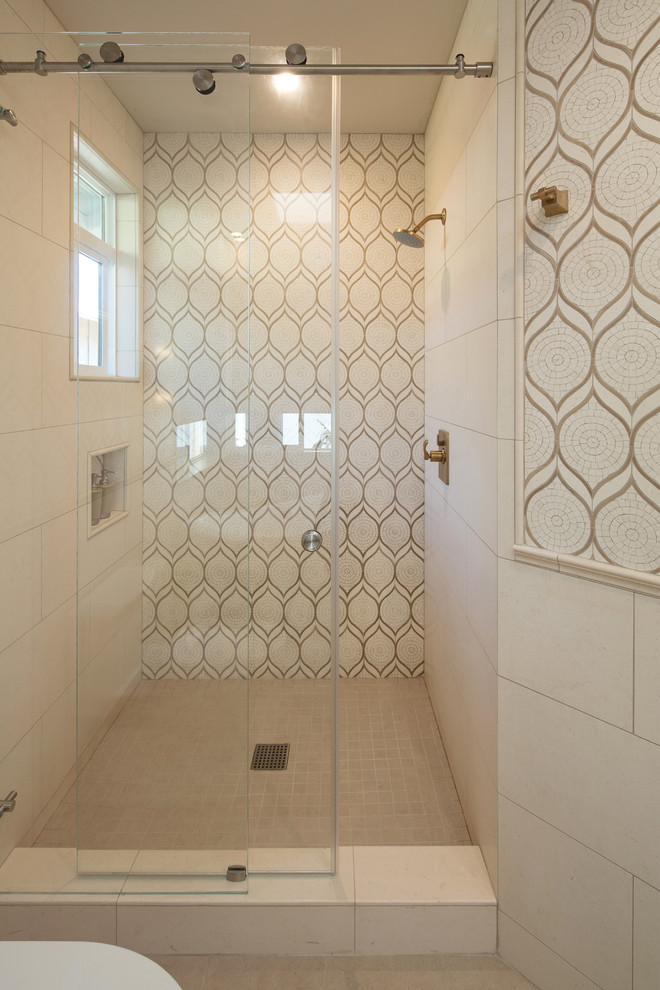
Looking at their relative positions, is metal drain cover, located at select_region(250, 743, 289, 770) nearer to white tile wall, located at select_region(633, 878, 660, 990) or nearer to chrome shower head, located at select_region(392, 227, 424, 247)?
white tile wall, located at select_region(633, 878, 660, 990)

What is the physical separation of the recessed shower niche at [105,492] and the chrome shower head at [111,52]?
0.92 meters

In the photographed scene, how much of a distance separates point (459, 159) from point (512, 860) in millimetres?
2040

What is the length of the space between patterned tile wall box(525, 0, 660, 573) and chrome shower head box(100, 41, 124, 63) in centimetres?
93

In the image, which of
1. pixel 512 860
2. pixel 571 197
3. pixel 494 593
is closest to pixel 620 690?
pixel 494 593

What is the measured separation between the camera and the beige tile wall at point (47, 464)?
158 cm

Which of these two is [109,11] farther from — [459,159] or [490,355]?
[490,355]

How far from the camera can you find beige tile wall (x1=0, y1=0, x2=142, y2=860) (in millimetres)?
1583

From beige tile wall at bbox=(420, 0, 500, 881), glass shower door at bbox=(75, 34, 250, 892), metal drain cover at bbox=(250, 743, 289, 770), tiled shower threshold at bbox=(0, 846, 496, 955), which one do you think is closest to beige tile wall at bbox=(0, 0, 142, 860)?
glass shower door at bbox=(75, 34, 250, 892)

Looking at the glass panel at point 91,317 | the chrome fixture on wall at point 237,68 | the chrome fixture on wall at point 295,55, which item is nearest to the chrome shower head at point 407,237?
the chrome fixture on wall at point 237,68

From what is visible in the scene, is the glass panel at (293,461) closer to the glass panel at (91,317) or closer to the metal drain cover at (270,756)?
the metal drain cover at (270,756)

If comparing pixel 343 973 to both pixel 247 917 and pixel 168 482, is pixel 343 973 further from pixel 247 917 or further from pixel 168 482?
pixel 168 482

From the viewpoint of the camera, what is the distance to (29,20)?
6.08 ft

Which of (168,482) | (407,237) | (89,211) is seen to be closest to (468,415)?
(407,237)

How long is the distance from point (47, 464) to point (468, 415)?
1.28 metres
